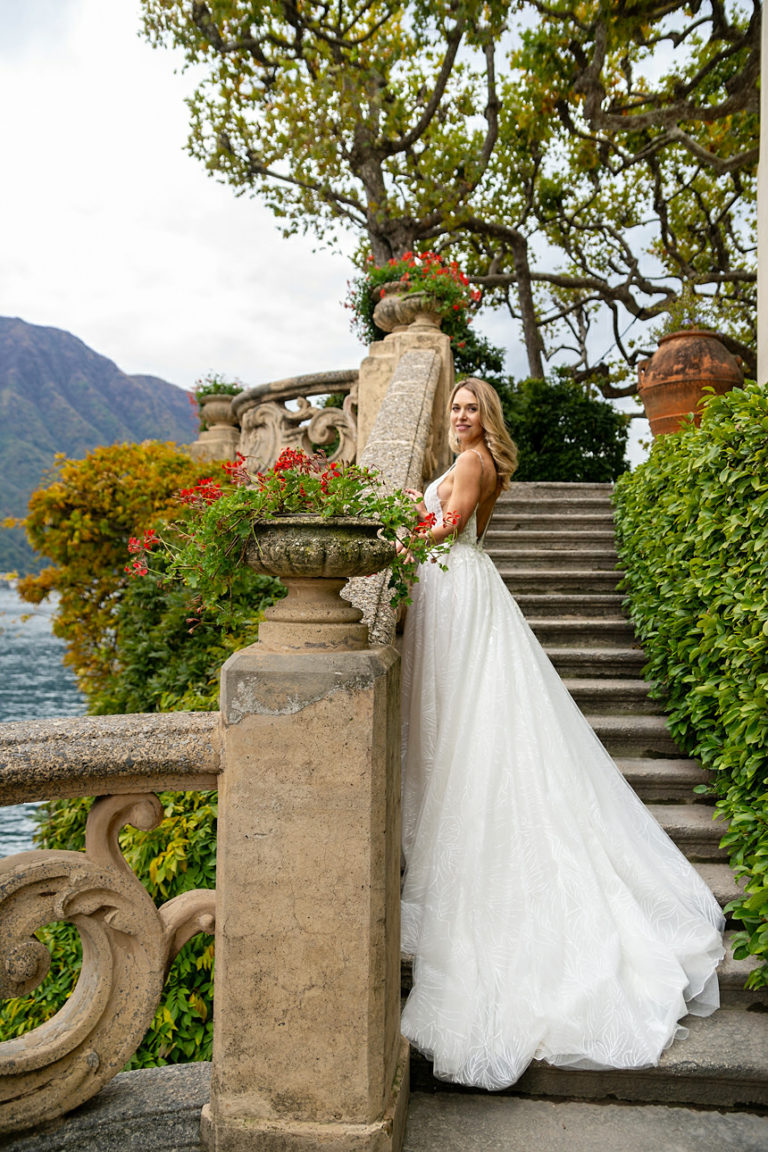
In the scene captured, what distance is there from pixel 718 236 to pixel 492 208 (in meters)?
4.55

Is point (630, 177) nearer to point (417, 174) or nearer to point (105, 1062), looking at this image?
point (417, 174)

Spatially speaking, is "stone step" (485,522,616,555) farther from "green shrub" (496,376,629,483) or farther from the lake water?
"green shrub" (496,376,629,483)

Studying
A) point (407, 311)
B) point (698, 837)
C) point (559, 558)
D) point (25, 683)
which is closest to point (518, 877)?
point (698, 837)

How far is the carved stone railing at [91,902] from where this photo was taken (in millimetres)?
1802

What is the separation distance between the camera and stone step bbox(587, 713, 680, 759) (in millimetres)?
3717

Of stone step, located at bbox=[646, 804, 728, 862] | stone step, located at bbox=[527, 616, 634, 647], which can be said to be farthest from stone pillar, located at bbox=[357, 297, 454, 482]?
stone step, located at bbox=[646, 804, 728, 862]

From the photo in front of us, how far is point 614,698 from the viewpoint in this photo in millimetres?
4070

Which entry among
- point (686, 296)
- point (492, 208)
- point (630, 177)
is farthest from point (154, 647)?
point (630, 177)

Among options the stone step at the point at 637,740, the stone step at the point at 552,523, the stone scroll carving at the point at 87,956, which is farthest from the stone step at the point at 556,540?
the stone scroll carving at the point at 87,956

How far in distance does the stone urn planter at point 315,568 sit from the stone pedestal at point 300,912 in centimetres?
10

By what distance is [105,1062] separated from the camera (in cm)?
189

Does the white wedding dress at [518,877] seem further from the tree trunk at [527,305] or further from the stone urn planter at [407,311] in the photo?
the tree trunk at [527,305]

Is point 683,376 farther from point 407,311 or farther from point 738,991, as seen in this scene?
point 738,991

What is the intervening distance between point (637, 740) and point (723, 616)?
1037mm
